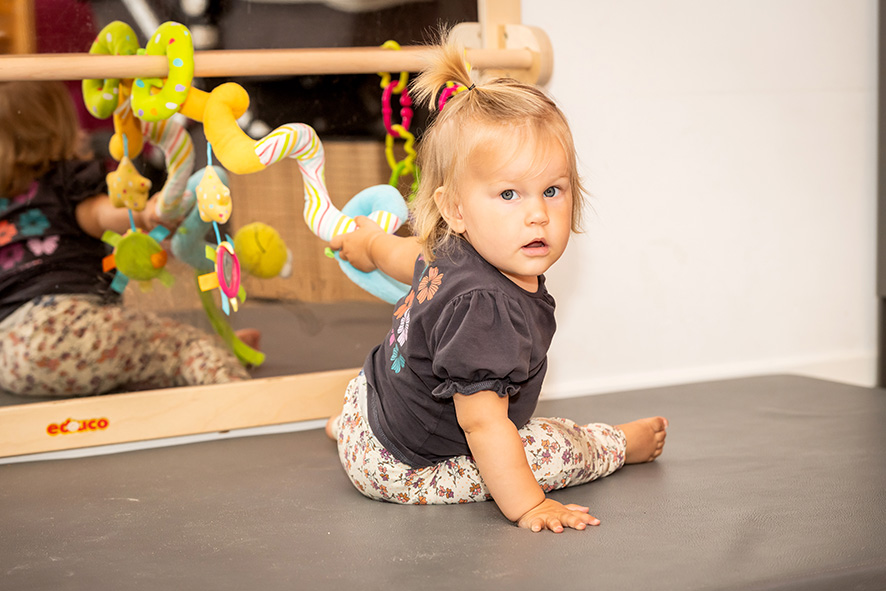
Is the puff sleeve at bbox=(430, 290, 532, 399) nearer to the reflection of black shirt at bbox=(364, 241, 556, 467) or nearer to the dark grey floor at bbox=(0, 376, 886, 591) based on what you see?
the reflection of black shirt at bbox=(364, 241, 556, 467)

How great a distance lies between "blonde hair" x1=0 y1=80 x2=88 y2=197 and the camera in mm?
1144

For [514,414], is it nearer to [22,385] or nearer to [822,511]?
[822,511]

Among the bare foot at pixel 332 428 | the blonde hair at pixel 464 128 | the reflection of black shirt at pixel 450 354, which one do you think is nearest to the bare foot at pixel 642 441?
the reflection of black shirt at pixel 450 354

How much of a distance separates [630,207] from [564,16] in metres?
0.32

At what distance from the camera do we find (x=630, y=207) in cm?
145

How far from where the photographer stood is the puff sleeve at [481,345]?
822 mm

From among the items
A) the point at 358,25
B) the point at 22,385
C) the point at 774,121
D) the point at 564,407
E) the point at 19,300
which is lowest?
the point at 564,407

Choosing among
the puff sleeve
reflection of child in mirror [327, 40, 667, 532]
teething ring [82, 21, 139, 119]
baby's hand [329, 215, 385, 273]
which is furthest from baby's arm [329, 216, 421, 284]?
teething ring [82, 21, 139, 119]

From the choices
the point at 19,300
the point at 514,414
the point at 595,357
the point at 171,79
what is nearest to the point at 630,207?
the point at 595,357

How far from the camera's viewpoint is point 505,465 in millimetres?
832

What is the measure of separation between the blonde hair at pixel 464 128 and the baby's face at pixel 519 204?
1cm

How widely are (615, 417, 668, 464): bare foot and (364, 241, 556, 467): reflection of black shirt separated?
153 millimetres

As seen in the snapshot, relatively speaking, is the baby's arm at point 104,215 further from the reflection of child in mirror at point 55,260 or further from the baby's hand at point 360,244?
the baby's hand at point 360,244

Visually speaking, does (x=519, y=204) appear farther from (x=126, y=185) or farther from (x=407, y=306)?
(x=126, y=185)
